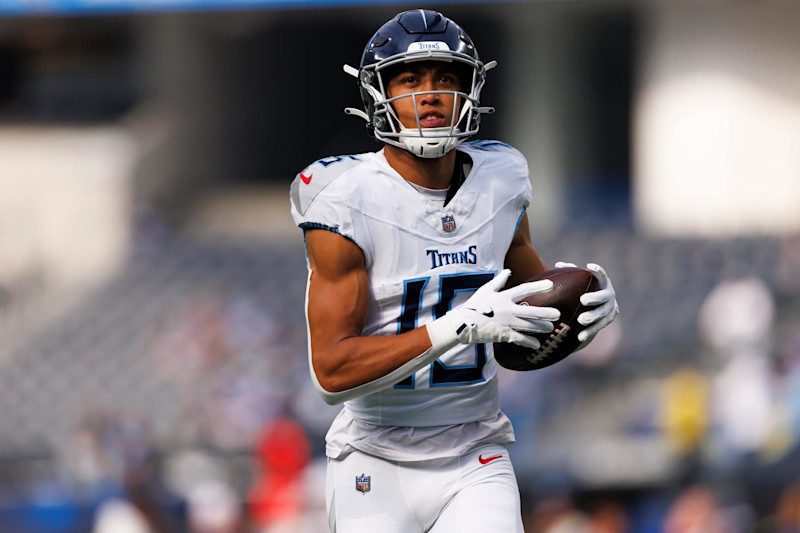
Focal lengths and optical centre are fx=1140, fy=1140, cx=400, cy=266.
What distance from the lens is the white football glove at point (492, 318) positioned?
8.58ft

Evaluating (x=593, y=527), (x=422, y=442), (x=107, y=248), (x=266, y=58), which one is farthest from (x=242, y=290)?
(x=422, y=442)

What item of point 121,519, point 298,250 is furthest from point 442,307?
point 298,250

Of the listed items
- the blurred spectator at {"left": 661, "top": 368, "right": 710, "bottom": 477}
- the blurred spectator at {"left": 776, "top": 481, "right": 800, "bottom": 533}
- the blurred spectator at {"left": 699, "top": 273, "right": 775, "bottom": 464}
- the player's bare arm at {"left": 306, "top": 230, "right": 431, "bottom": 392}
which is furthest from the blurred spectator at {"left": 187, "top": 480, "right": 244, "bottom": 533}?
the player's bare arm at {"left": 306, "top": 230, "right": 431, "bottom": 392}

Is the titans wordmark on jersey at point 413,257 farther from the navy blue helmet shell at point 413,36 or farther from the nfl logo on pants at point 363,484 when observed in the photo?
the navy blue helmet shell at point 413,36

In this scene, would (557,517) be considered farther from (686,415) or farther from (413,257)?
(413,257)

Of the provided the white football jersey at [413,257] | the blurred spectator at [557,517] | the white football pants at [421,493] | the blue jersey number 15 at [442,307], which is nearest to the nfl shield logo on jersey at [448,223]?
the white football jersey at [413,257]

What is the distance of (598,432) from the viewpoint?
8.54m

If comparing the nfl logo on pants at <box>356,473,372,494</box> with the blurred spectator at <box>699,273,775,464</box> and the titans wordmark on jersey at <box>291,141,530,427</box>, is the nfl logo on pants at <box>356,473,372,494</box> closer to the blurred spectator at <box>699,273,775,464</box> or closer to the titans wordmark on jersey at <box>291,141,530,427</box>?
the titans wordmark on jersey at <box>291,141,530,427</box>

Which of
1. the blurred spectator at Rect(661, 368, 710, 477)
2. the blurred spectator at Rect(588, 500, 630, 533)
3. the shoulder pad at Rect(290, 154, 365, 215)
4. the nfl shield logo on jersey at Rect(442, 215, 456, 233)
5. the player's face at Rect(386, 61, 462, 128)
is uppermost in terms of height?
the player's face at Rect(386, 61, 462, 128)

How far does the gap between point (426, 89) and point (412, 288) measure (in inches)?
20.4

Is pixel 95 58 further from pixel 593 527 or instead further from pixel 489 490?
pixel 489 490

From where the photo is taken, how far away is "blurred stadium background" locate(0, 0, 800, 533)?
7.88 meters

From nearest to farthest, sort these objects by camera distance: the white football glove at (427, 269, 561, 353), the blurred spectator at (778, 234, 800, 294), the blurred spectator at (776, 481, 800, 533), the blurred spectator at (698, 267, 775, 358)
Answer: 1. the white football glove at (427, 269, 561, 353)
2. the blurred spectator at (776, 481, 800, 533)
3. the blurred spectator at (698, 267, 775, 358)
4. the blurred spectator at (778, 234, 800, 294)

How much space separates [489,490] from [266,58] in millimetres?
12919
